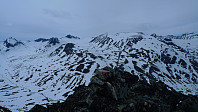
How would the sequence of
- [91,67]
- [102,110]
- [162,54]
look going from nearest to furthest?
[102,110] < [91,67] < [162,54]

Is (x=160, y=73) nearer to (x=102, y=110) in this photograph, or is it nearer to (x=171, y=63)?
(x=171, y=63)

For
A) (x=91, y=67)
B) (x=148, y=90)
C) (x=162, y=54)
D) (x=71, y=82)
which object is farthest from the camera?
(x=162, y=54)

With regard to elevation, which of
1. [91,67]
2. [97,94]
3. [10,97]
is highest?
[97,94]

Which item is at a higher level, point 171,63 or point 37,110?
point 37,110

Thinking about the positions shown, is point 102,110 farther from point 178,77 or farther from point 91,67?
point 178,77

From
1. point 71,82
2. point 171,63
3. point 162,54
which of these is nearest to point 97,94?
point 71,82

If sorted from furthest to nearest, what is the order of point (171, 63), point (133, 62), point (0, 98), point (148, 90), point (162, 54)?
point (162, 54) < point (171, 63) < point (133, 62) < point (0, 98) < point (148, 90)

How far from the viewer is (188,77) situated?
125 meters

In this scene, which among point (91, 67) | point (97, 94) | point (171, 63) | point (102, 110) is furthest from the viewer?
point (171, 63)

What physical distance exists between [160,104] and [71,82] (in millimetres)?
93097

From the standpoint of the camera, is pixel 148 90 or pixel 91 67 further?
pixel 91 67

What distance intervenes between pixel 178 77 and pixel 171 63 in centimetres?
3906

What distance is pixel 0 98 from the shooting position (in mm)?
86812

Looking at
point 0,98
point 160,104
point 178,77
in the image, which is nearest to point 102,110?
point 160,104
